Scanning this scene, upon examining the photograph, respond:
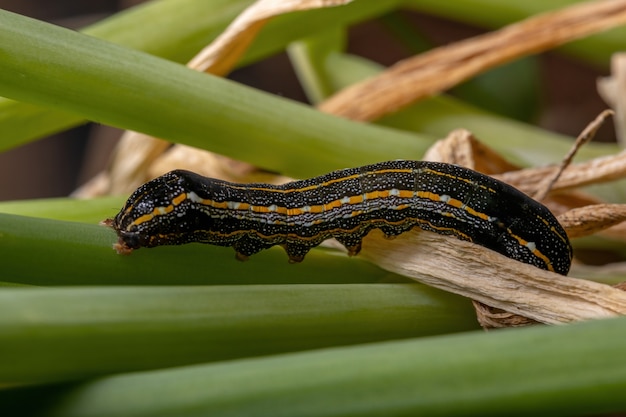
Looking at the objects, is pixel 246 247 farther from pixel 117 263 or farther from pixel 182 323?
pixel 182 323

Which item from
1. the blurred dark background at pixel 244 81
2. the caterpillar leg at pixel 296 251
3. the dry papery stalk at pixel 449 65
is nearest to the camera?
the caterpillar leg at pixel 296 251

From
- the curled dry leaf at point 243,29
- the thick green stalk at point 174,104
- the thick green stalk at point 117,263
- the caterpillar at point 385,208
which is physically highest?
the curled dry leaf at point 243,29

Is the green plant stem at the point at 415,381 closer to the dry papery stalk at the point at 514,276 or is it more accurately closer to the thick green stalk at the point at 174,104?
the dry papery stalk at the point at 514,276

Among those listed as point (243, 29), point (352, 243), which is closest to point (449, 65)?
point (243, 29)

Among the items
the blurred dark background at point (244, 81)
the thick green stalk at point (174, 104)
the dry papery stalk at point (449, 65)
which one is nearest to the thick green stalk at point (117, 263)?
the thick green stalk at point (174, 104)

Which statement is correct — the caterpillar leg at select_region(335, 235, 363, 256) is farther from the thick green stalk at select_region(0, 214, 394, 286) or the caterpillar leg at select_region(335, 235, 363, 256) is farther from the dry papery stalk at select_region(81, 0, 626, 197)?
the dry papery stalk at select_region(81, 0, 626, 197)

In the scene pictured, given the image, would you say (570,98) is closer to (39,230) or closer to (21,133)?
(21,133)
